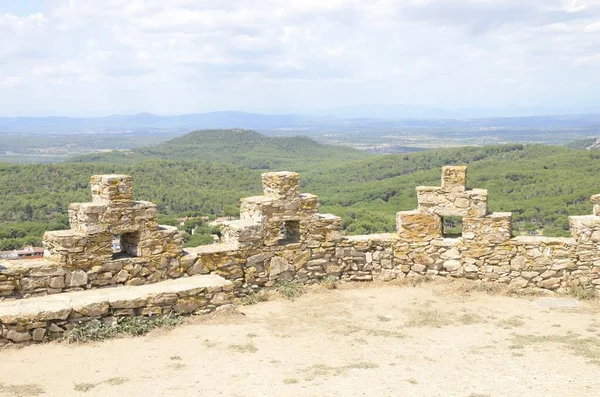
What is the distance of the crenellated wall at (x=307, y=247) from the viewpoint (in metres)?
9.45

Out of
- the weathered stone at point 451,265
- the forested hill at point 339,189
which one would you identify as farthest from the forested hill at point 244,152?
the weathered stone at point 451,265

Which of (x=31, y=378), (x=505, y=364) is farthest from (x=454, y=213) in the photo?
(x=31, y=378)

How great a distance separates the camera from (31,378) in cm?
667

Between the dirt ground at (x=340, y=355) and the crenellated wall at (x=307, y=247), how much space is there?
0.93 metres

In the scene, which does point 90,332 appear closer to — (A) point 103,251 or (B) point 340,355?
(A) point 103,251

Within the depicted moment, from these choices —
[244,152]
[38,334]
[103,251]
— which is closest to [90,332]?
[38,334]

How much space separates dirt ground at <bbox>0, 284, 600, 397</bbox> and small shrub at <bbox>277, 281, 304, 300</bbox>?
0.93 feet

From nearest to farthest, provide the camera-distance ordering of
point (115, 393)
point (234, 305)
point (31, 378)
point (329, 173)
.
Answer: point (115, 393) < point (31, 378) < point (234, 305) < point (329, 173)

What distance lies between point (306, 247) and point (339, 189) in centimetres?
6959

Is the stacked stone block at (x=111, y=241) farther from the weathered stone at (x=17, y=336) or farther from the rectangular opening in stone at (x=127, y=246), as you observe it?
the weathered stone at (x=17, y=336)

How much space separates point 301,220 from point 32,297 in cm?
479

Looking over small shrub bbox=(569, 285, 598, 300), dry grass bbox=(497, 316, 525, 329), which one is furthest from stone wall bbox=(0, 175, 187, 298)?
small shrub bbox=(569, 285, 598, 300)

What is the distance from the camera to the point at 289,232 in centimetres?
1141

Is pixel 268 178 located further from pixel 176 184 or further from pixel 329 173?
pixel 329 173
